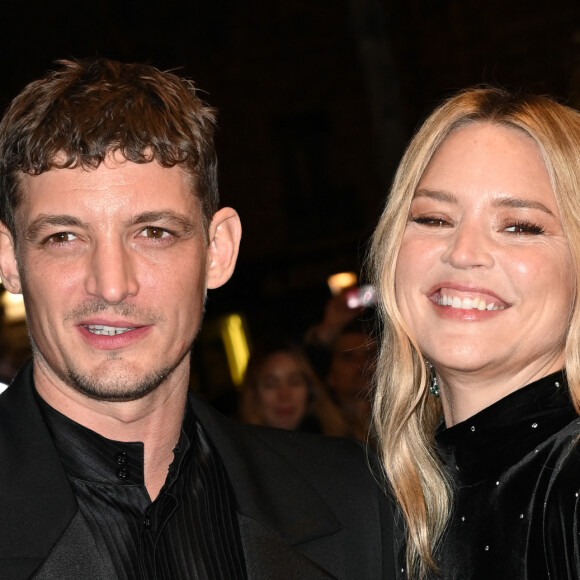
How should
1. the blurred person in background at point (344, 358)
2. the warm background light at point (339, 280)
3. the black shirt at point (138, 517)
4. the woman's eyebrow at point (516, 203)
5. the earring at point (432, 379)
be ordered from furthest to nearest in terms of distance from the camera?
1. the warm background light at point (339, 280)
2. the blurred person in background at point (344, 358)
3. the earring at point (432, 379)
4. the woman's eyebrow at point (516, 203)
5. the black shirt at point (138, 517)

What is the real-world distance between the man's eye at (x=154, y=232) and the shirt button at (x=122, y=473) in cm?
69

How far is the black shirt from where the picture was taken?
2752mm

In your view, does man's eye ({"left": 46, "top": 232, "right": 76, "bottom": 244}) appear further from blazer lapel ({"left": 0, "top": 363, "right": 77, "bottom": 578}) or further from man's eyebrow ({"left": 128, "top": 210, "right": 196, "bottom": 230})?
blazer lapel ({"left": 0, "top": 363, "right": 77, "bottom": 578})

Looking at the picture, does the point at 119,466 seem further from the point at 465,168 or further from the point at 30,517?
the point at 465,168

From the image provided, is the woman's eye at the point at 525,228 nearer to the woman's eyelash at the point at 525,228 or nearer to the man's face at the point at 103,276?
the woman's eyelash at the point at 525,228

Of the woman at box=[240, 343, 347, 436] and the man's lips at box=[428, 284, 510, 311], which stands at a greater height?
the man's lips at box=[428, 284, 510, 311]

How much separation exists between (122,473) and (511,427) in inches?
45.6

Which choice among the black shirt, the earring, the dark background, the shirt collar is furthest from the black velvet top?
the dark background

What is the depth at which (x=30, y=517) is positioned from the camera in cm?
270

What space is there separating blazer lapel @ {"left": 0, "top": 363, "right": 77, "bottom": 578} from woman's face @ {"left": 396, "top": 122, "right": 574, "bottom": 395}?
3.90ft

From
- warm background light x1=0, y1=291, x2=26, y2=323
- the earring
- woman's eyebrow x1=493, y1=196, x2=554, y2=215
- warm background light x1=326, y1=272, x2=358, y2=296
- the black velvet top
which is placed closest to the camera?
the black velvet top

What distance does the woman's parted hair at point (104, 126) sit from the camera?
2.89 metres

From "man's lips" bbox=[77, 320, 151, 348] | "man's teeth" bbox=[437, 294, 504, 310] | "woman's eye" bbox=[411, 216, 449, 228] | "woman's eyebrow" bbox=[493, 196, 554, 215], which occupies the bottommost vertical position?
"man's teeth" bbox=[437, 294, 504, 310]

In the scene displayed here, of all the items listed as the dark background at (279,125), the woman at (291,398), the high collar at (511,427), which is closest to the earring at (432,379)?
the high collar at (511,427)
